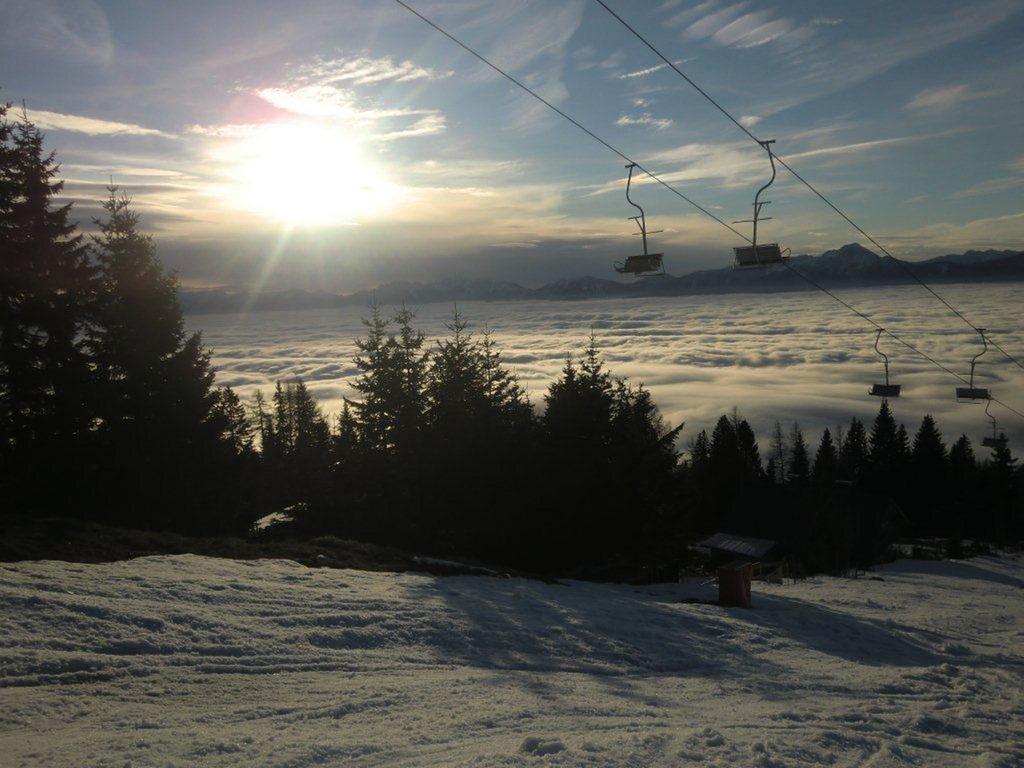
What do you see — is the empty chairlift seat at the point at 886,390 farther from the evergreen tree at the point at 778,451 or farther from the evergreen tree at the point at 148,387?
the evergreen tree at the point at 778,451

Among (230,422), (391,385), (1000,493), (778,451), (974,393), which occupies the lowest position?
(778,451)

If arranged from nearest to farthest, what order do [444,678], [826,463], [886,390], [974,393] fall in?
[444,678]
[886,390]
[974,393]
[826,463]

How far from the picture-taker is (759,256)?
1536cm

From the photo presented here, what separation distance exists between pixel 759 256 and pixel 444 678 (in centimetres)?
1167

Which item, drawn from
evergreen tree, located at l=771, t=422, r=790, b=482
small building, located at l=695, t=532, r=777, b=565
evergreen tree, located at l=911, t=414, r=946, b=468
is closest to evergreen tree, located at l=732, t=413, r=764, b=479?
evergreen tree, located at l=911, t=414, r=946, b=468

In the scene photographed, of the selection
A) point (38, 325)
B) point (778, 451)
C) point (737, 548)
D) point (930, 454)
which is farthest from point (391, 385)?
point (778, 451)

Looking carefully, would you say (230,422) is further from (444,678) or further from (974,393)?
(974,393)

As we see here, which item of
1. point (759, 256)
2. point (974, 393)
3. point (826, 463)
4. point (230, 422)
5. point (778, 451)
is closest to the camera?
point (759, 256)

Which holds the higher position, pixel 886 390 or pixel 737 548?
pixel 886 390

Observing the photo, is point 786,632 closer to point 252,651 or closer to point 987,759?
point 987,759

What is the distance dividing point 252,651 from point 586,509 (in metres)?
20.5

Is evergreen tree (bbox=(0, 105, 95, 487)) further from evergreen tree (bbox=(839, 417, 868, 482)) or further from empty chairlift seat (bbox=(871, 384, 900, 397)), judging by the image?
evergreen tree (bbox=(839, 417, 868, 482))

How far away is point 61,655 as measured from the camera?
9.62m

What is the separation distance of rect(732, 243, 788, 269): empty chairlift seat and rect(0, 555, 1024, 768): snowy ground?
9.03m
